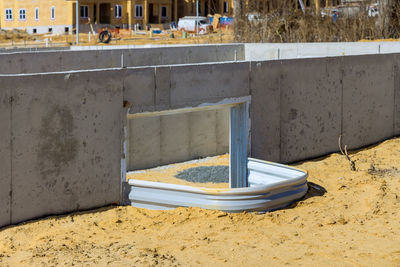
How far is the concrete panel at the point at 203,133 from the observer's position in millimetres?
12797

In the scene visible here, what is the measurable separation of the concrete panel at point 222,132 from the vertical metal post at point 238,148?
142cm

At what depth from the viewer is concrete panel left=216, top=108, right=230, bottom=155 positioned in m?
13.3

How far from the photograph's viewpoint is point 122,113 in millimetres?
9734

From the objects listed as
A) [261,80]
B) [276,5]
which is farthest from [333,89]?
[276,5]

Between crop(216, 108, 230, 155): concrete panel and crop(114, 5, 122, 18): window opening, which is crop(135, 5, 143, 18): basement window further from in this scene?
crop(216, 108, 230, 155): concrete panel

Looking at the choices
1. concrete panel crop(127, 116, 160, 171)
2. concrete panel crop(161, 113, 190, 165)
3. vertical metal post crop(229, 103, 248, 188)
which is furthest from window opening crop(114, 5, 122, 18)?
vertical metal post crop(229, 103, 248, 188)

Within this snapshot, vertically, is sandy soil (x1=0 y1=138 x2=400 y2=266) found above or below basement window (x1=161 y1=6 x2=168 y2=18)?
below

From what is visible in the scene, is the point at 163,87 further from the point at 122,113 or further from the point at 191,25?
the point at 191,25

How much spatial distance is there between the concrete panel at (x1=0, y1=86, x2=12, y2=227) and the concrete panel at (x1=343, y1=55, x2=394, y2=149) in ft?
24.8

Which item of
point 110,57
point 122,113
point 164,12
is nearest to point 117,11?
point 164,12

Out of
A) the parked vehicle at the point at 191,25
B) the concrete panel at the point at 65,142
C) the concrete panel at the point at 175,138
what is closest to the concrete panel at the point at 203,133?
the concrete panel at the point at 175,138

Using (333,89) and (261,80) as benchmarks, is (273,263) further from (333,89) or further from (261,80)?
(333,89)

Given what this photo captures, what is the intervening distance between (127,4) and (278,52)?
43.3m

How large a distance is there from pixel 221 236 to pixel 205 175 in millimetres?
3518
